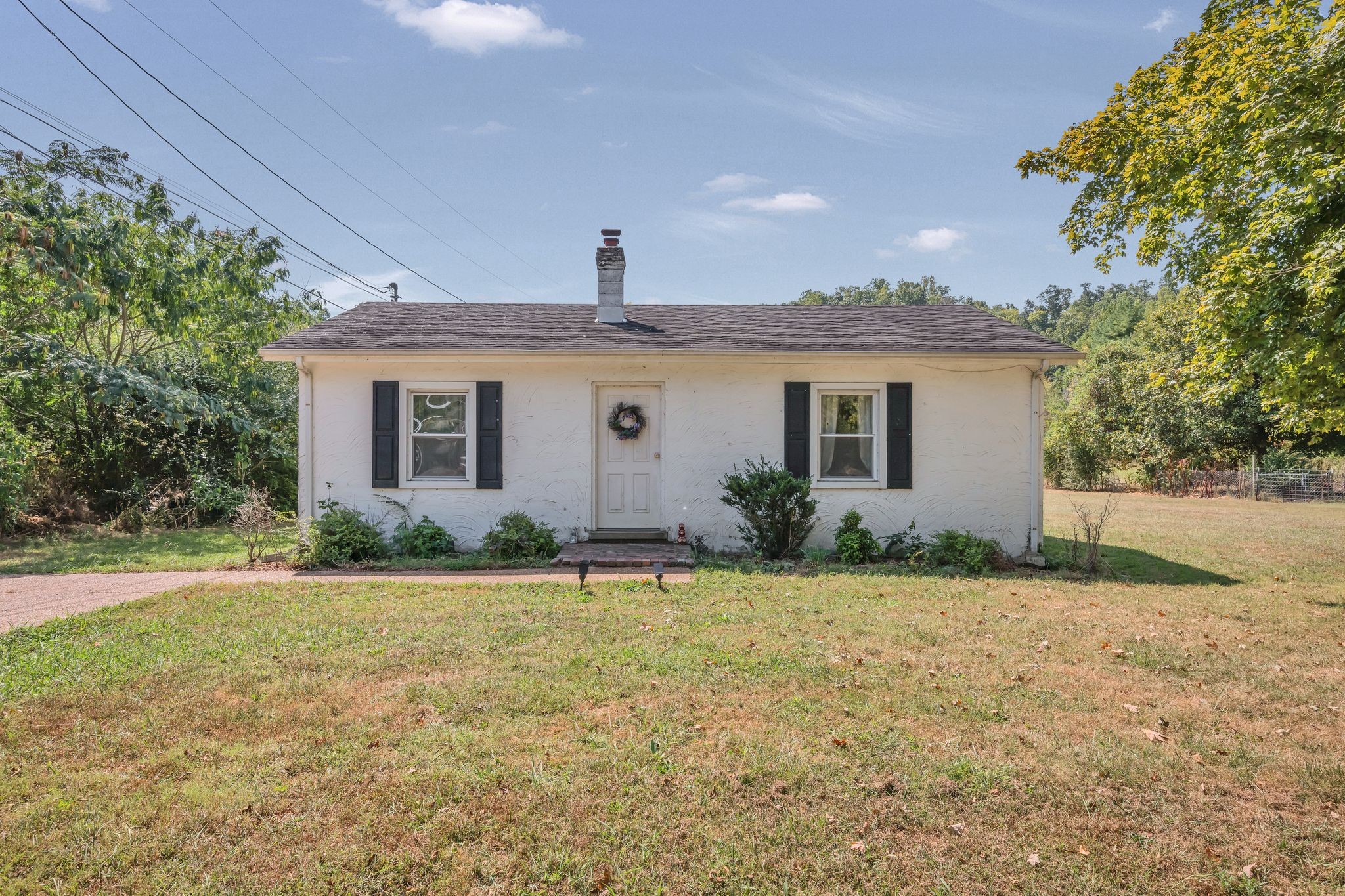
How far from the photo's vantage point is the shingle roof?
381 inches

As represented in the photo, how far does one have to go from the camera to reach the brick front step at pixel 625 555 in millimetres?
8688

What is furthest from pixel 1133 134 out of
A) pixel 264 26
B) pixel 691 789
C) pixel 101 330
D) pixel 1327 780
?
pixel 101 330

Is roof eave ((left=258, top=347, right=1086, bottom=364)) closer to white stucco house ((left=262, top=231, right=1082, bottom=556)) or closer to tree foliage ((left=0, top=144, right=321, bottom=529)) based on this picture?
white stucco house ((left=262, top=231, right=1082, bottom=556))

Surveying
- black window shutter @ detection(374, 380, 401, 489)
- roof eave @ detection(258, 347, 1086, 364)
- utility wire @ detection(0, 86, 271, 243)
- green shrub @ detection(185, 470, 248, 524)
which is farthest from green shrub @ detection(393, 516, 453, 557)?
utility wire @ detection(0, 86, 271, 243)

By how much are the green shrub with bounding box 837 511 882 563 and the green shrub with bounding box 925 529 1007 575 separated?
0.72 meters

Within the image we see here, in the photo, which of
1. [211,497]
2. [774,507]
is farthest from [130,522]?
[774,507]

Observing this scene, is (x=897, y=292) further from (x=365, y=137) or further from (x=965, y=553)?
(x=965, y=553)

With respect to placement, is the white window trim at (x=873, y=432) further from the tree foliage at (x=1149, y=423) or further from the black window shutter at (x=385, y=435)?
the tree foliage at (x=1149, y=423)

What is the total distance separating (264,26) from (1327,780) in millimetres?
16095

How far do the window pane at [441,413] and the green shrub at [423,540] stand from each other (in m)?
1.29

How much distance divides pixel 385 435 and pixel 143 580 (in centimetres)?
315

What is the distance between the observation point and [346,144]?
16.5 meters

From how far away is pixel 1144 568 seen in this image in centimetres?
948

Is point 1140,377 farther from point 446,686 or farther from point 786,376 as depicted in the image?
point 446,686
